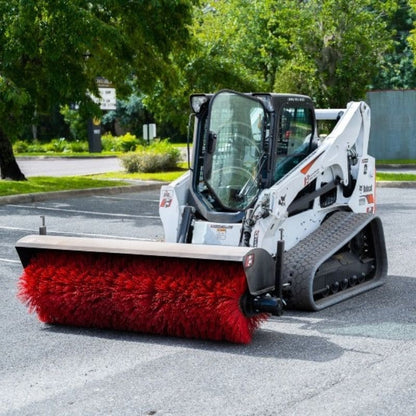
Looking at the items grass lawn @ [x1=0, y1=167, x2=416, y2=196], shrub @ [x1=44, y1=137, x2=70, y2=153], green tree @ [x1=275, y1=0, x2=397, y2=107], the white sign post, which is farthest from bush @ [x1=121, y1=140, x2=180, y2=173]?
shrub @ [x1=44, y1=137, x2=70, y2=153]

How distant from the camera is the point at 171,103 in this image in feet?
93.6

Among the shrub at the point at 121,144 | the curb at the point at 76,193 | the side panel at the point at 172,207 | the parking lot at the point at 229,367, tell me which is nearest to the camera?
the parking lot at the point at 229,367

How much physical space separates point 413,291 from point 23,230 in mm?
7076

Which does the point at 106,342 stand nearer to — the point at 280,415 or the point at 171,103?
the point at 280,415

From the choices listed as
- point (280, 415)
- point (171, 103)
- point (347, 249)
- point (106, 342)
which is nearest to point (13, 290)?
point (106, 342)

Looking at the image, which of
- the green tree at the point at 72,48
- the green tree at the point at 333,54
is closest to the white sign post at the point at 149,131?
the green tree at the point at 333,54

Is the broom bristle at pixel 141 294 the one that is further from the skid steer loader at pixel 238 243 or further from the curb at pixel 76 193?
the curb at pixel 76 193

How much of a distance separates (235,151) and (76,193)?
11973mm

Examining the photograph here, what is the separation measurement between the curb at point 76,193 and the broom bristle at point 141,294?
10.7m

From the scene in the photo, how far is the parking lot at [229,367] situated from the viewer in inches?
237

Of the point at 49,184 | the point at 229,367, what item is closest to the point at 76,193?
the point at 49,184

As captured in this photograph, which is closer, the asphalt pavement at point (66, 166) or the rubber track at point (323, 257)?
the rubber track at point (323, 257)

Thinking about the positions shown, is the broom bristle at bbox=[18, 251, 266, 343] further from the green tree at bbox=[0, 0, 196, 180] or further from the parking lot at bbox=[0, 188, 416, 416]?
the green tree at bbox=[0, 0, 196, 180]

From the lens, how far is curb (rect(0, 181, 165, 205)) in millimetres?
19030
